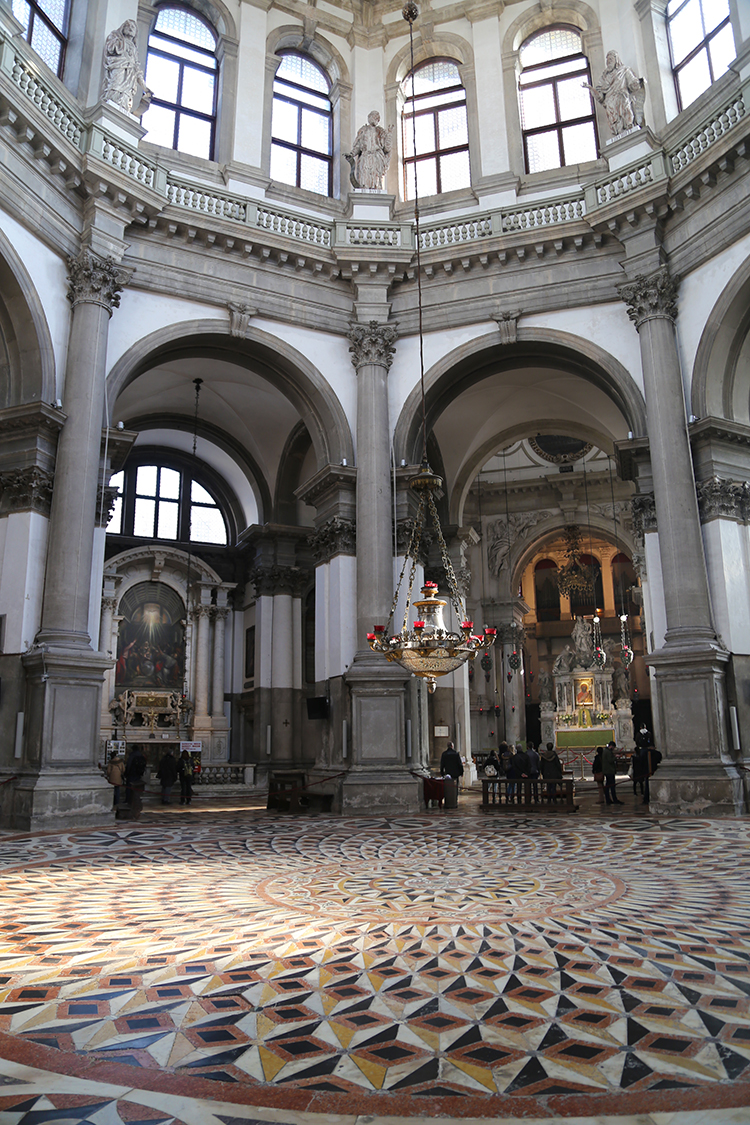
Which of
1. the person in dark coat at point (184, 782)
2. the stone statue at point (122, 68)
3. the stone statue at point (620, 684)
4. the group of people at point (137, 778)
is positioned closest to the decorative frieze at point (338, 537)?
the group of people at point (137, 778)

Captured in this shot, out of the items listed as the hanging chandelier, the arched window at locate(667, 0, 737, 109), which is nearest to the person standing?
the arched window at locate(667, 0, 737, 109)

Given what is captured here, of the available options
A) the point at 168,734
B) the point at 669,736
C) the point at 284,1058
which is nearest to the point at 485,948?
the point at 284,1058

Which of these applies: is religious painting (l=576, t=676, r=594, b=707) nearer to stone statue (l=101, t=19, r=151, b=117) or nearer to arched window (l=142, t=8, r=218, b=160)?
arched window (l=142, t=8, r=218, b=160)

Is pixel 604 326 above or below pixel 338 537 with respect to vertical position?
above

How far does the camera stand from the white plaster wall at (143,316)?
45.1 ft

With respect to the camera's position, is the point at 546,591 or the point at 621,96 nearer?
the point at 621,96

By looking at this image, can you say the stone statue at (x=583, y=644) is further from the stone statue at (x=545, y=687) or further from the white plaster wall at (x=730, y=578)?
the white plaster wall at (x=730, y=578)

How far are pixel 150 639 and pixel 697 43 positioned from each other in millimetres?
17900

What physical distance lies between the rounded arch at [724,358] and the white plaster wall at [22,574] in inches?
416

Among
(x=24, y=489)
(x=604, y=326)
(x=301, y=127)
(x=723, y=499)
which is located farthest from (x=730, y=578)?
(x=301, y=127)

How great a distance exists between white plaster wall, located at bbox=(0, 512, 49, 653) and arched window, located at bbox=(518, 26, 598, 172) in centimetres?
1225

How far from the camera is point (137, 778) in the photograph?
14.5 meters

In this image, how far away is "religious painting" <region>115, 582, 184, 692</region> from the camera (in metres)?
21.2

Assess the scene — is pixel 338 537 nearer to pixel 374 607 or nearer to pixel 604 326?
pixel 374 607
